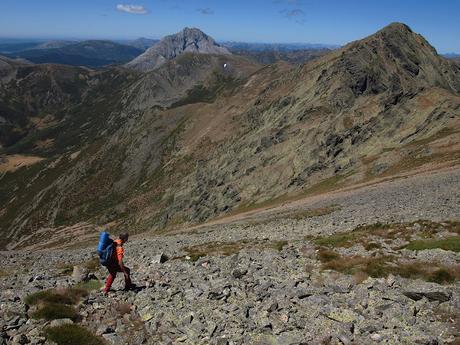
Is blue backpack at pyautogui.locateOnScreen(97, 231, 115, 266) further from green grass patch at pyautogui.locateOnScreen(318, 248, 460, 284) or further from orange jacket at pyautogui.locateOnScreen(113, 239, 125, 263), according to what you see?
green grass patch at pyautogui.locateOnScreen(318, 248, 460, 284)

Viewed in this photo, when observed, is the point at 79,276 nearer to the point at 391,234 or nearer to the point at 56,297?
the point at 56,297

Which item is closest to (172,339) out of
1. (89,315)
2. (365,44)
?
(89,315)

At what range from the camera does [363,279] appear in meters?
19.7

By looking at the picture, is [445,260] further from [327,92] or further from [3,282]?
[327,92]

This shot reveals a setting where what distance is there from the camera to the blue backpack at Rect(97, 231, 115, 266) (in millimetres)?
18922

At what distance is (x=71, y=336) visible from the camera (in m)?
14.6

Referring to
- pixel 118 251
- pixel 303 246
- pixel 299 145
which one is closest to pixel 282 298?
pixel 118 251

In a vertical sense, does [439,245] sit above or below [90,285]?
above

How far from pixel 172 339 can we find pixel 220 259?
12077 mm

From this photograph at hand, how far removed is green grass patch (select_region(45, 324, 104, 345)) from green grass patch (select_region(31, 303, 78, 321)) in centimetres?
105

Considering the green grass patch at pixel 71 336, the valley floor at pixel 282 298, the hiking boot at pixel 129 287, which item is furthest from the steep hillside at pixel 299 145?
the green grass patch at pixel 71 336

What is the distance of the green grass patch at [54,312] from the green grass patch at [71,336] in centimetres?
105

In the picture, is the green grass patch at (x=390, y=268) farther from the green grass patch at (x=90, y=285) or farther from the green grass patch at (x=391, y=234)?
the green grass patch at (x=90, y=285)

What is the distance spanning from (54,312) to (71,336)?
204 cm
